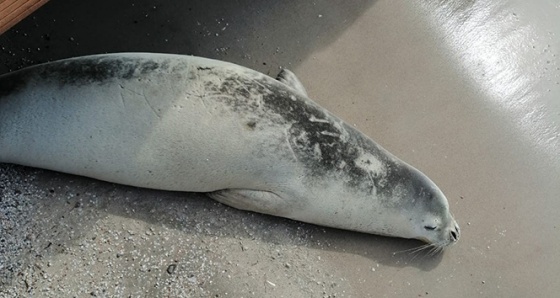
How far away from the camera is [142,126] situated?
255 centimetres

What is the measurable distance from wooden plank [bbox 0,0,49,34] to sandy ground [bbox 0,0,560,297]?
79cm

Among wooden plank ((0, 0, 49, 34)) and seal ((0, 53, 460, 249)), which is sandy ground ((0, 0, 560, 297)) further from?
wooden plank ((0, 0, 49, 34))

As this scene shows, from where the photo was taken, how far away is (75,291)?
8.55ft

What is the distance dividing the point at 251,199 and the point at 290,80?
0.65m

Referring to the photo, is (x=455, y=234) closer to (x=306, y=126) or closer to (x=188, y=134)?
(x=306, y=126)

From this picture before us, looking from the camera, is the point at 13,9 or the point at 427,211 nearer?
the point at 13,9

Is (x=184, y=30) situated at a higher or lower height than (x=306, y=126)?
lower

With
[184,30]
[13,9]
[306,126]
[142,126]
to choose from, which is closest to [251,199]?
[306,126]

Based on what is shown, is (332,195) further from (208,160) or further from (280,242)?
(208,160)

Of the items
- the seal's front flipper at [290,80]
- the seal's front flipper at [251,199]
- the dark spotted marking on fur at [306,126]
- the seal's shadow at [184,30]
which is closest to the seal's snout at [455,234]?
the dark spotted marking on fur at [306,126]

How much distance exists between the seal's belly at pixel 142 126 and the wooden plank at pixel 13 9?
417 mm

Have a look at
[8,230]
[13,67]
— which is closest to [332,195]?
[8,230]

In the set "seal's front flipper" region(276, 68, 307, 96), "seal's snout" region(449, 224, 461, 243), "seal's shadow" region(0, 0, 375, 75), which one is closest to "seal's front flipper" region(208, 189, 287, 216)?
"seal's front flipper" region(276, 68, 307, 96)

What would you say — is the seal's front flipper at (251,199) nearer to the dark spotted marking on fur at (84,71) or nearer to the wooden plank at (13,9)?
the dark spotted marking on fur at (84,71)
